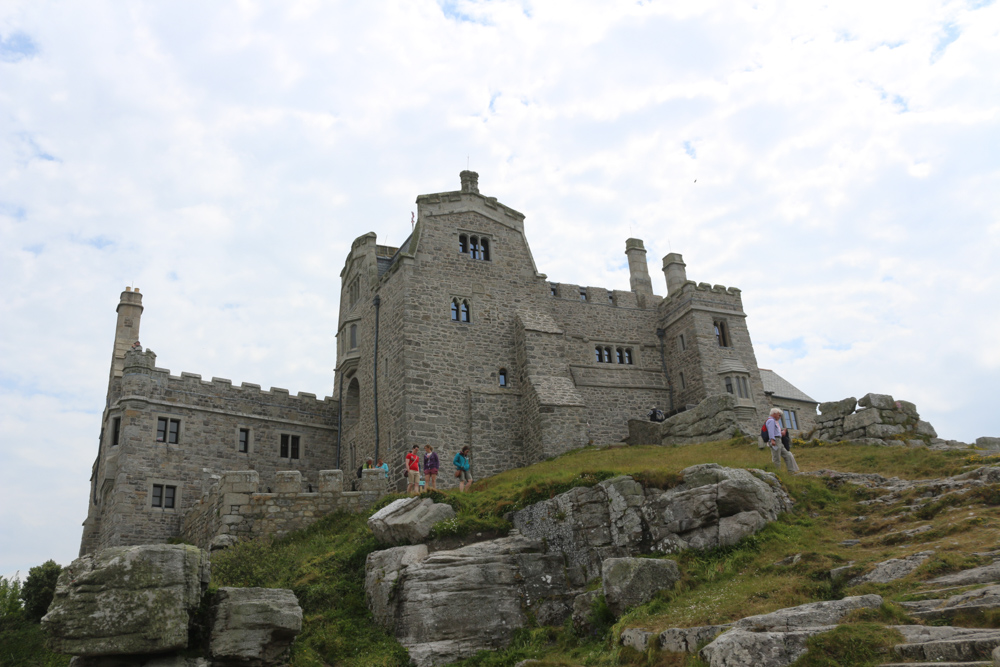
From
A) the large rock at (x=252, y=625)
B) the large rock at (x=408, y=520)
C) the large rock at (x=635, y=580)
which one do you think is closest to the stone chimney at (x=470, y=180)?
the large rock at (x=408, y=520)

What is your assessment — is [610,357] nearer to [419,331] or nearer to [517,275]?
[517,275]

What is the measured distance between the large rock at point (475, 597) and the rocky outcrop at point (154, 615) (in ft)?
11.3

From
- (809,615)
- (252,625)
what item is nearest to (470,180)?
(252,625)

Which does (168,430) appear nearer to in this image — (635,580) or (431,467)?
(431,467)

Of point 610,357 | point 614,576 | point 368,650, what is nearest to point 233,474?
point 368,650

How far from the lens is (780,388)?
45.1m

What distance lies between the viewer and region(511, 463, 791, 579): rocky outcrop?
1612cm

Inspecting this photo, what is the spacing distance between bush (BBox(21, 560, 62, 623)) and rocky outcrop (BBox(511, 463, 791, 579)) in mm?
18882

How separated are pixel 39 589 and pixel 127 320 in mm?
15070

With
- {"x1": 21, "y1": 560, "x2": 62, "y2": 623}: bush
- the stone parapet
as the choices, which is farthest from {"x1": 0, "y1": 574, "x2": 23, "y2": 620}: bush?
the stone parapet

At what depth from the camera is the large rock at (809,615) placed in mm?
10685

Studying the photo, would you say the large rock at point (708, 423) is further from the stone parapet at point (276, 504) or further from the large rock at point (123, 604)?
the large rock at point (123, 604)

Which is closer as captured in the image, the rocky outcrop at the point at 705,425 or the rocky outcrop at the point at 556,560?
the rocky outcrop at the point at 556,560

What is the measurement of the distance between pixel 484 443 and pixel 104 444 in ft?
54.2
